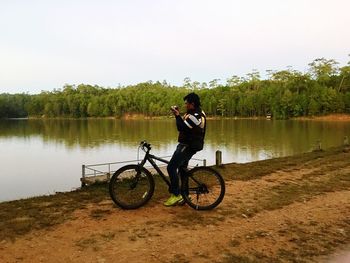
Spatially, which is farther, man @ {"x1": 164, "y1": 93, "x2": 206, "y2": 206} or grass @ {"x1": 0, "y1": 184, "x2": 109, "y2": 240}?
man @ {"x1": 164, "y1": 93, "x2": 206, "y2": 206}

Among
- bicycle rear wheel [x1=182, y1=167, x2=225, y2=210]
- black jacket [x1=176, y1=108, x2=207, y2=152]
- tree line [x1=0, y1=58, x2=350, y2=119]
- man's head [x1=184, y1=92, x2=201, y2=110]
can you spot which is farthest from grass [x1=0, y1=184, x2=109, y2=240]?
tree line [x1=0, y1=58, x2=350, y2=119]

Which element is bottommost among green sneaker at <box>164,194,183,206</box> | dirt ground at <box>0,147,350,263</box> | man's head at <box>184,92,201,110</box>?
dirt ground at <box>0,147,350,263</box>

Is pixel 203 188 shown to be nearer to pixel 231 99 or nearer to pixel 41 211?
pixel 41 211

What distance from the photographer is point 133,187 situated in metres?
6.52

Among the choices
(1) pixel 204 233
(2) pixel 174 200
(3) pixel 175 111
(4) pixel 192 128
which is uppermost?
(3) pixel 175 111

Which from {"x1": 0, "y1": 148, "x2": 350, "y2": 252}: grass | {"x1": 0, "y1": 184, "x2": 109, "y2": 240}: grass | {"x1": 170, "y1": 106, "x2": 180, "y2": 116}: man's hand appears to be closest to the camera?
{"x1": 0, "y1": 184, "x2": 109, "y2": 240}: grass

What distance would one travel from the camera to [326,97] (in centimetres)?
9581

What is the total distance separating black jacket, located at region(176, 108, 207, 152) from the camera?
6.34m

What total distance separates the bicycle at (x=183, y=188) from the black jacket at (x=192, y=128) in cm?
46

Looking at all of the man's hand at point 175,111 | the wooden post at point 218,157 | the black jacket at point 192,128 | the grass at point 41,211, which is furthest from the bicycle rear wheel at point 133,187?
the wooden post at point 218,157

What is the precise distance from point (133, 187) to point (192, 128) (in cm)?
148

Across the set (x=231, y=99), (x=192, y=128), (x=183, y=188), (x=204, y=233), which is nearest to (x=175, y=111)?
(x=192, y=128)

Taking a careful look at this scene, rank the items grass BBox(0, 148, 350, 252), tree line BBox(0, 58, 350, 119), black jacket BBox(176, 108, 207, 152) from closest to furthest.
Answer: grass BBox(0, 148, 350, 252)
black jacket BBox(176, 108, 207, 152)
tree line BBox(0, 58, 350, 119)

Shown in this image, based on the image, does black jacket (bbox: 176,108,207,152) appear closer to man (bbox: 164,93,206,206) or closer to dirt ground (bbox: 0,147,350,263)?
man (bbox: 164,93,206,206)
